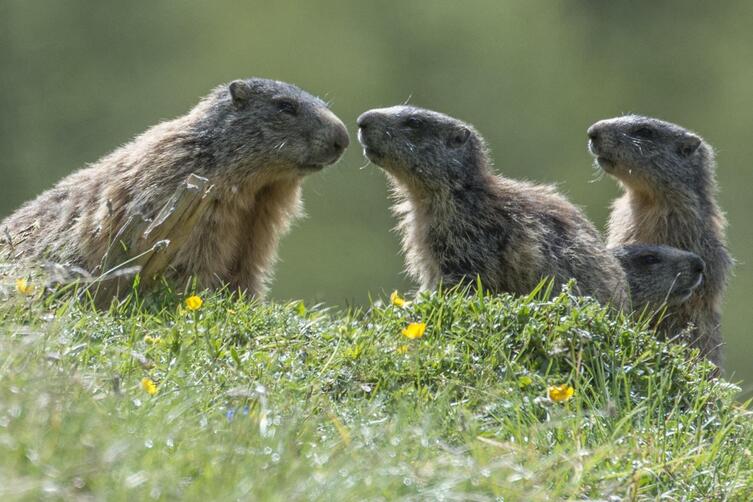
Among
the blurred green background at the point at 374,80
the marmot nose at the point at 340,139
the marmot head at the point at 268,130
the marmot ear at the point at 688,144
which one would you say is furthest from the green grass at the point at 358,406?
the blurred green background at the point at 374,80

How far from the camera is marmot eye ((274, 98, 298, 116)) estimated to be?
8672mm

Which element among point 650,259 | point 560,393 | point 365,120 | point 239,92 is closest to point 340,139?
point 365,120

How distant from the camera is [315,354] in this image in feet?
20.0

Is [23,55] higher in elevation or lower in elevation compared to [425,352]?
lower

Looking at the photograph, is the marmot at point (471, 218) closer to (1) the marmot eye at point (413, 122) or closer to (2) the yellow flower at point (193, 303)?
(1) the marmot eye at point (413, 122)

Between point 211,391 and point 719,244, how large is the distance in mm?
5937

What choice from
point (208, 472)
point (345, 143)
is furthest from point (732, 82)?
point (208, 472)

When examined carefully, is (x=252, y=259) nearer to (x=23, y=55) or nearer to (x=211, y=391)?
(x=211, y=391)

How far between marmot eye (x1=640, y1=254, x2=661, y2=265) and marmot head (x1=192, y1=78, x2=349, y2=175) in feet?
7.51

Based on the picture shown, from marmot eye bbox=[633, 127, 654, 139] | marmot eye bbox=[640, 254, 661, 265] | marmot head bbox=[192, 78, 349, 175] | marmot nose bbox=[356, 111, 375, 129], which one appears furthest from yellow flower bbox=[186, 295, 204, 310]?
marmot eye bbox=[633, 127, 654, 139]

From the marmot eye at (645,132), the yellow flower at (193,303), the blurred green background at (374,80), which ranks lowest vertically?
the blurred green background at (374,80)

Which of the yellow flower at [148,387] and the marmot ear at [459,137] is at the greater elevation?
the marmot ear at [459,137]

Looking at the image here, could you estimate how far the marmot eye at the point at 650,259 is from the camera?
9.30m

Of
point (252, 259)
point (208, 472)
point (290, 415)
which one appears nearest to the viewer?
point (208, 472)
